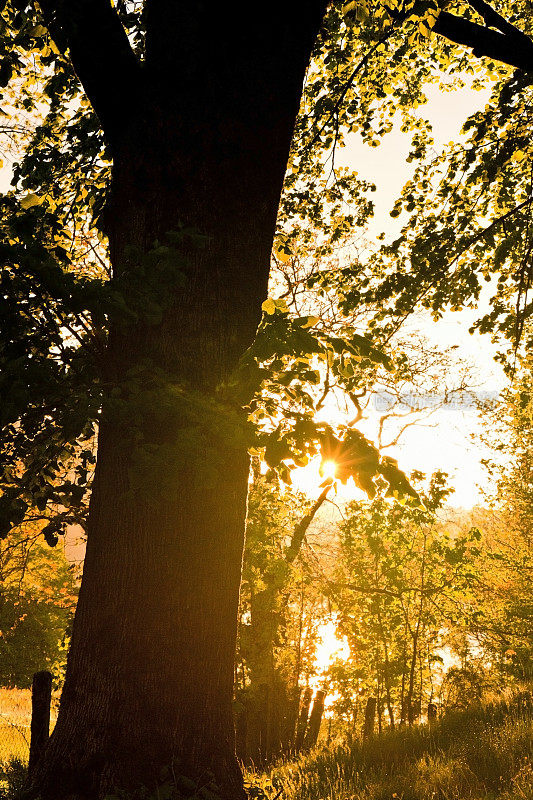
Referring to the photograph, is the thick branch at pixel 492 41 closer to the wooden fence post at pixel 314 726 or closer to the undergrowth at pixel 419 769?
the undergrowth at pixel 419 769

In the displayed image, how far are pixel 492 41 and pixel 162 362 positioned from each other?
3.83 m

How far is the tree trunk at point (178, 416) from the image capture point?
8.54 feet

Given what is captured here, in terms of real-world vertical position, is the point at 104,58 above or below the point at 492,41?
below

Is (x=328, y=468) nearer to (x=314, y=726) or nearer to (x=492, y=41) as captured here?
(x=492, y=41)

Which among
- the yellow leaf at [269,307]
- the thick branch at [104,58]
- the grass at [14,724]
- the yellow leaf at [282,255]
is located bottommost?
the grass at [14,724]

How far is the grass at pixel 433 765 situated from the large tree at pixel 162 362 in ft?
6.39

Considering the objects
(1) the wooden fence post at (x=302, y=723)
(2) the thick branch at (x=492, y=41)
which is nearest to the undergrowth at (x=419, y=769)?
(1) the wooden fence post at (x=302, y=723)

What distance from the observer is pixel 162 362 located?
10.0 ft

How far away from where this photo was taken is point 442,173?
8.23 metres

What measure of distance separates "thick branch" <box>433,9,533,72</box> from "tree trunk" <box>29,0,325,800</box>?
1598 mm

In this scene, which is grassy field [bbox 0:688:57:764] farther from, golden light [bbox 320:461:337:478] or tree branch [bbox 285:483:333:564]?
tree branch [bbox 285:483:333:564]

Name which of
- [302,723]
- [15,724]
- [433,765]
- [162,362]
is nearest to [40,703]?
[162,362]

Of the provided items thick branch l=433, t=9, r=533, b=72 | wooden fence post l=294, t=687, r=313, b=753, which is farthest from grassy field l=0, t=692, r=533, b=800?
thick branch l=433, t=9, r=533, b=72

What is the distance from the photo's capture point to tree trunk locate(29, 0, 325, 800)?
260cm
